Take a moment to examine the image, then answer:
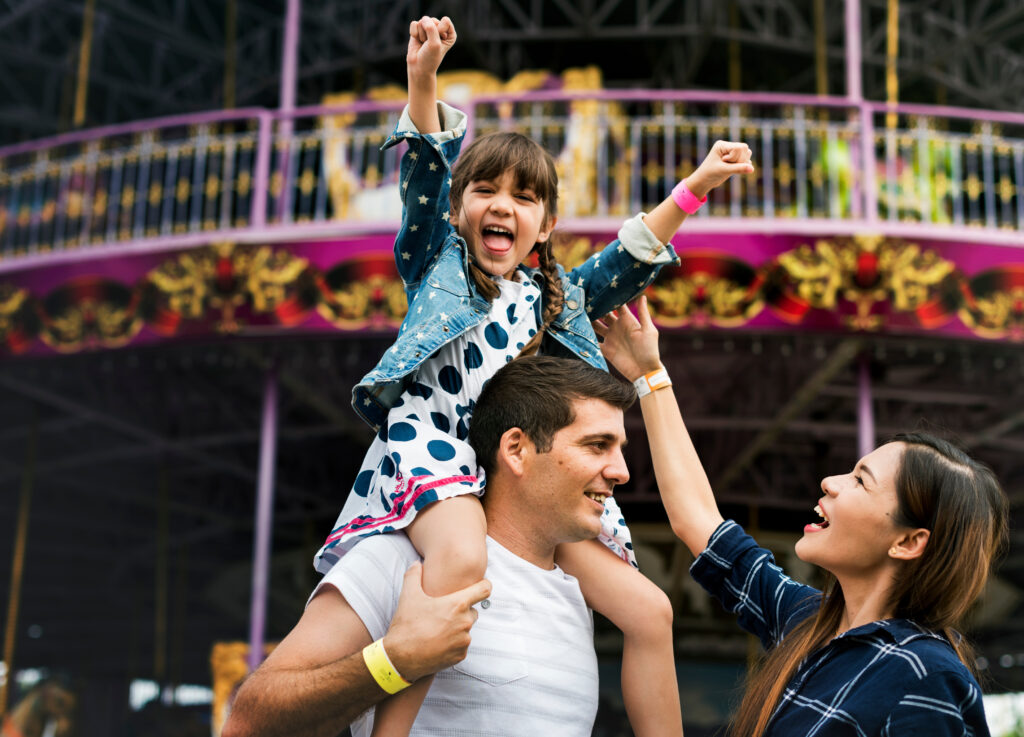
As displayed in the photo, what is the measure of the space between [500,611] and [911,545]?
0.72 m

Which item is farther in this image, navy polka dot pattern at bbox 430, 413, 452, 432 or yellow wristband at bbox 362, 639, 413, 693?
navy polka dot pattern at bbox 430, 413, 452, 432

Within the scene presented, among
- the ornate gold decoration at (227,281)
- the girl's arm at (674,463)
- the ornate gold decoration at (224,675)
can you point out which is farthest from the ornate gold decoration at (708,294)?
the ornate gold decoration at (224,675)

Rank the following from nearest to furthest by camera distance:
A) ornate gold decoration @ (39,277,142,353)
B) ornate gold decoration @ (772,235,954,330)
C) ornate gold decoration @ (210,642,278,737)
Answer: ornate gold decoration @ (772,235,954,330) → ornate gold decoration @ (39,277,142,353) → ornate gold decoration @ (210,642,278,737)

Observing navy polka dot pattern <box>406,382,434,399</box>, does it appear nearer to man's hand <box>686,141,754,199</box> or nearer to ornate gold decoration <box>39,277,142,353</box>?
man's hand <box>686,141,754,199</box>

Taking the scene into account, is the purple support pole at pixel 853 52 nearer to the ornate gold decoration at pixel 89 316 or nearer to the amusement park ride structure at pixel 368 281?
the amusement park ride structure at pixel 368 281

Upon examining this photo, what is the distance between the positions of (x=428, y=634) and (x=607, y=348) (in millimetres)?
1070

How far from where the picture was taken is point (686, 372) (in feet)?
32.6

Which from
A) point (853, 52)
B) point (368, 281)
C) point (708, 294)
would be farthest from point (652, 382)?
point (853, 52)

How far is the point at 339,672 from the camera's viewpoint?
1.81 metres

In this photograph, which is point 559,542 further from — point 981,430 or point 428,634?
point 981,430

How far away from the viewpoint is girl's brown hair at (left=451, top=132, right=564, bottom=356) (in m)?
2.42

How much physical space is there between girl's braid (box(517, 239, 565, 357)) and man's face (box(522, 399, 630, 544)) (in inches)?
15.6

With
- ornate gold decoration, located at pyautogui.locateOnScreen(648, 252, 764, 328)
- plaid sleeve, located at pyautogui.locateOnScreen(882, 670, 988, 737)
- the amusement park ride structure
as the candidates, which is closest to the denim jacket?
plaid sleeve, located at pyautogui.locateOnScreen(882, 670, 988, 737)

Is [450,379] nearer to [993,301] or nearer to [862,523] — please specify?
[862,523]
